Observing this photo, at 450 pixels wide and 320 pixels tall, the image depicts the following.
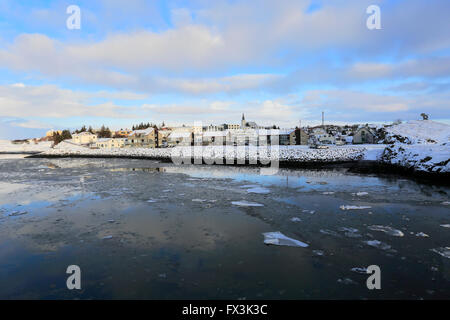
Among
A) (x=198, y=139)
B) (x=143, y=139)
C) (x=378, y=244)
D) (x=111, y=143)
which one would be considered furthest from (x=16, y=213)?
(x=111, y=143)

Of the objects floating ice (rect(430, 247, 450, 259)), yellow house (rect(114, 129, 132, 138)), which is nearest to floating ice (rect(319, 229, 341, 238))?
floating ice (rect(430, 247, 450, 259))

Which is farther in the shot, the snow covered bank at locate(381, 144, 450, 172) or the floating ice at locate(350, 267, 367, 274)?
the snow covered bank at locate(381, 144, 450, 172)

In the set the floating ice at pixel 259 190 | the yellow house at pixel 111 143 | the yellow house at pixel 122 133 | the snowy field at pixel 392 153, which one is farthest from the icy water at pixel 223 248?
the yellow house at pixel 122 133

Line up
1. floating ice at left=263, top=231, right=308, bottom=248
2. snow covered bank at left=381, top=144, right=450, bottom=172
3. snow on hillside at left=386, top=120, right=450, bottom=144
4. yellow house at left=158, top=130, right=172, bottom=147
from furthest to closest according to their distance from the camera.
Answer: yellow house at left=158, top=130, right=172, bottom=147, snow on hillside at left=386, top=120, right=450, bottom=144, snow covered bank at left=381, top=144, right=450, bottom=172, floating ice at left=263, top=231, right=308, bottom=248

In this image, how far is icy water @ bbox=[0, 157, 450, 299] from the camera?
16.9ft

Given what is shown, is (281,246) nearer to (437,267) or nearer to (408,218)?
(437,267)

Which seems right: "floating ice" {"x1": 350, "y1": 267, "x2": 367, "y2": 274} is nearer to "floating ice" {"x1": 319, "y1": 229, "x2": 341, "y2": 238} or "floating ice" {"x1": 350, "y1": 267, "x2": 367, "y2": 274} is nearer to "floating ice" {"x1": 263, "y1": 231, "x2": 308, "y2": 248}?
"floating ice" {"x1": 263, "y1": 231, "x2": 308, "y2": 248}

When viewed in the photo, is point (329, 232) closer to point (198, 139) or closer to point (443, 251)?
point (443, 251)

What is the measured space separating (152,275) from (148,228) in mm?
3474

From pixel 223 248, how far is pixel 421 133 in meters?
69.8

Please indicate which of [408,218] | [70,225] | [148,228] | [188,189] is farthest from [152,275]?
[188,189]

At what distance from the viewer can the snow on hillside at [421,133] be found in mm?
50231

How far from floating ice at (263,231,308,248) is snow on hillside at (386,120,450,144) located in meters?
54.8

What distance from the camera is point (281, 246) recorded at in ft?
23.8
